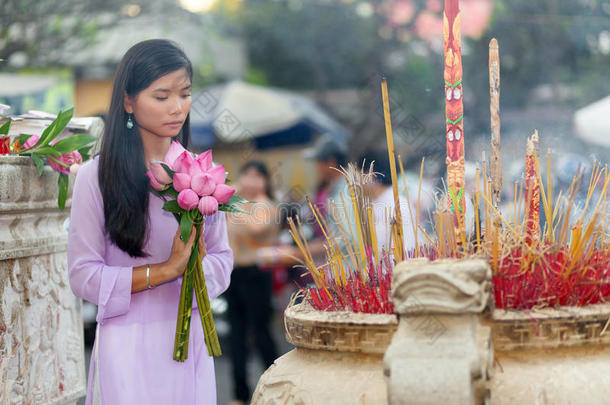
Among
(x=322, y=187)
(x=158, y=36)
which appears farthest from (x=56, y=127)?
(x=158, y=36)

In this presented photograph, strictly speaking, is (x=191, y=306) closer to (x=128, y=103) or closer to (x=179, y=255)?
(x=179, y=255)

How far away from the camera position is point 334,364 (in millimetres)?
1790

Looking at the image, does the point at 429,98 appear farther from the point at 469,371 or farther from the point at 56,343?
the point at 469,371

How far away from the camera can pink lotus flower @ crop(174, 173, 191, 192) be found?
201 centimetres

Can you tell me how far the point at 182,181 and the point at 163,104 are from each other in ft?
0.84

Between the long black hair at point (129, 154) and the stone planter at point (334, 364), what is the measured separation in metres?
0.50

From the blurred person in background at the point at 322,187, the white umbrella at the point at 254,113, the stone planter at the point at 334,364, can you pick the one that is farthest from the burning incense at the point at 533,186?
the white umbrella at the point at 254,113

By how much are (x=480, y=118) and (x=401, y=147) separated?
123cm

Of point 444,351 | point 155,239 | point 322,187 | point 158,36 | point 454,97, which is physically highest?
point 158,36

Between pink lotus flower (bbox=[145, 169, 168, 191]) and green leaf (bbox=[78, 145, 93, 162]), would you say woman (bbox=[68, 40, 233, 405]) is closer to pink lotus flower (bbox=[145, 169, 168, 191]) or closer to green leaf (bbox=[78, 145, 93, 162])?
pink lotus flower (bbox=[145, 169, 168, 191])

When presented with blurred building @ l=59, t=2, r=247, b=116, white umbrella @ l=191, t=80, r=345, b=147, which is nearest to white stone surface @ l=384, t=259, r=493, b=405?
white umbrella @ l=191, t=80, r=345, b=147

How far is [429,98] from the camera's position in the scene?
11688 millimetres

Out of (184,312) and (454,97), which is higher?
(454,97)

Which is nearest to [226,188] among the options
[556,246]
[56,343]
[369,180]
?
[369,180]
